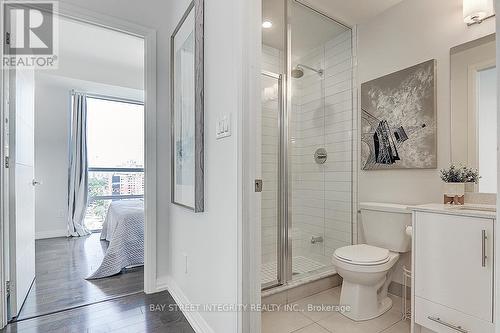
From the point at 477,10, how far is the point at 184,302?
2.80m

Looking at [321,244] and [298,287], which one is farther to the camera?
[321,244]

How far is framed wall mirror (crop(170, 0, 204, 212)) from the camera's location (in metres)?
1.58

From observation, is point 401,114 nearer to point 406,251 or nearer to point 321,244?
point 406,251

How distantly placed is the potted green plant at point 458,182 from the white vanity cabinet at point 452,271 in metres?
0.34

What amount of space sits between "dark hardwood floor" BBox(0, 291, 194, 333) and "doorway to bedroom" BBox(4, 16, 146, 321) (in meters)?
0.12

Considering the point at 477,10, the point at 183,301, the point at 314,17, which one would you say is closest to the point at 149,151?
the point at 183,301

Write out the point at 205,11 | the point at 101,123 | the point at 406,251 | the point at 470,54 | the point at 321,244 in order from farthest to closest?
the point at 101,123 → the point at 321,244 → the point at 406,251 → the point at 470,54 → the point at 205,11

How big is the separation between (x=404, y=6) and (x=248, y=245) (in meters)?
2.36

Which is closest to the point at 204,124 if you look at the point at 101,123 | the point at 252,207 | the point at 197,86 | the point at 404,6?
the point at 197,86

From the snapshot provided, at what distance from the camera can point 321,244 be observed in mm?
2750

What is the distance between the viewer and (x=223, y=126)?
1.34 meters

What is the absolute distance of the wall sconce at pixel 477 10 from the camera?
167 centimetres

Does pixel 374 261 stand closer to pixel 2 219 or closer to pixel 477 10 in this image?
pixel 477 10

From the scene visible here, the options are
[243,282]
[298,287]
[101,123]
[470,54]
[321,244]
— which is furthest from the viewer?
[101,123]
